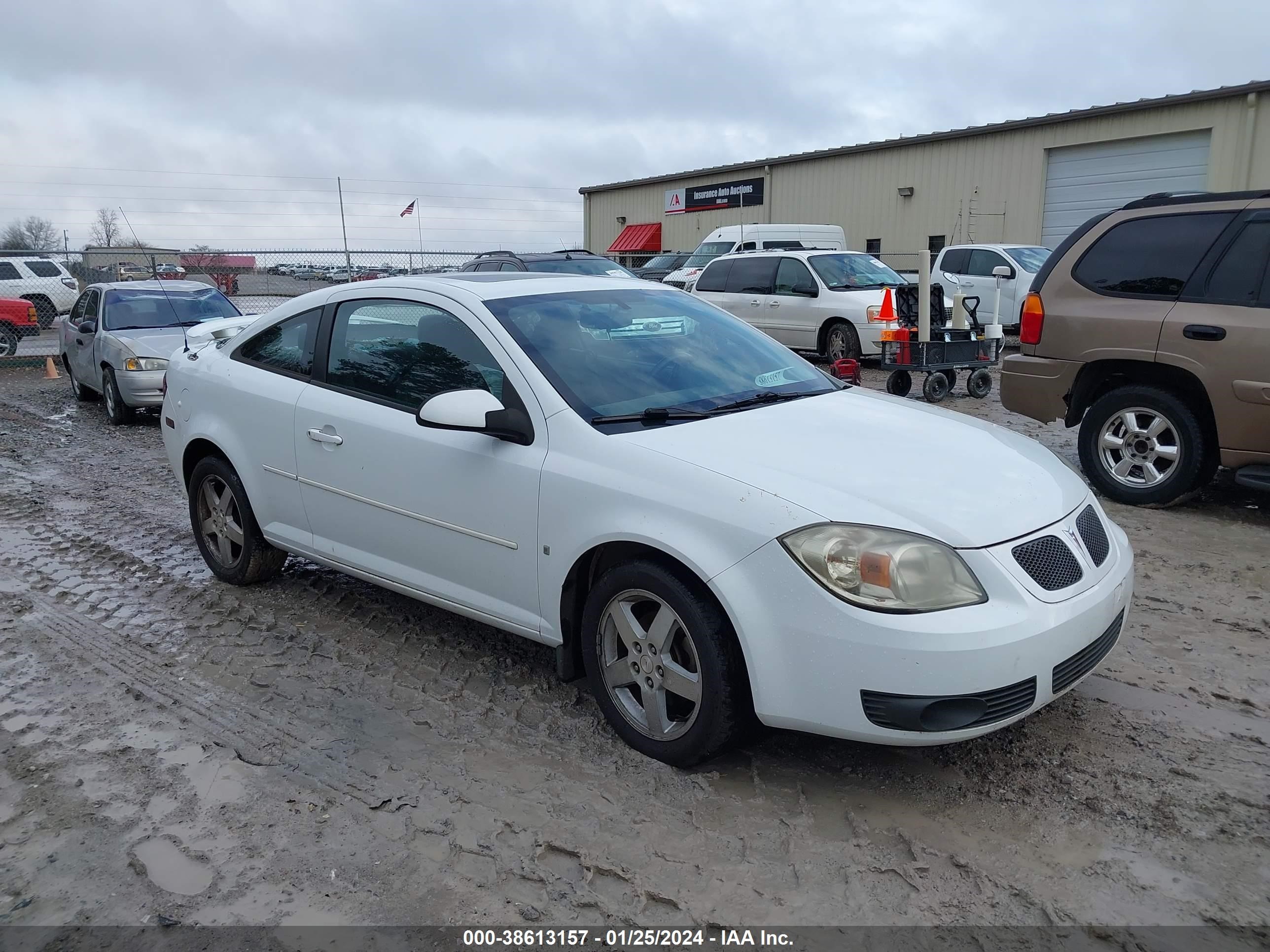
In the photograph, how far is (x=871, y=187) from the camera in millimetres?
29719

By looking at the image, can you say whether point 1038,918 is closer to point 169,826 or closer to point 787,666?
point 787,666

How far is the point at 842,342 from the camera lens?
573 inches

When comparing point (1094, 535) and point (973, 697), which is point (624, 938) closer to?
point (973, 697)

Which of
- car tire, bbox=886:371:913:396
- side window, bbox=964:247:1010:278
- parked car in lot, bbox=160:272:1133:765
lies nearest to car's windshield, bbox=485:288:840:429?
parked car in lot, bbox=160:272:1133:765

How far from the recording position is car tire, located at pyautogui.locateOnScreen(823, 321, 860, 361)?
563 inches

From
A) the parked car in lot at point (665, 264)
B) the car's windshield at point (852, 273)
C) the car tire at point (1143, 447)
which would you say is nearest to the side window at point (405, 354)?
the car tire at point (1143, 447)

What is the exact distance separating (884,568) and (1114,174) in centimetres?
2442

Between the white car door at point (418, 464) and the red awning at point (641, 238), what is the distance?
114 feet

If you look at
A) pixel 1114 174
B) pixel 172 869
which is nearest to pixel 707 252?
pixel 1114 174

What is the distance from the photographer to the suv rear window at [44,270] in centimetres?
2244

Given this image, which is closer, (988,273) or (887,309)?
(887,309)

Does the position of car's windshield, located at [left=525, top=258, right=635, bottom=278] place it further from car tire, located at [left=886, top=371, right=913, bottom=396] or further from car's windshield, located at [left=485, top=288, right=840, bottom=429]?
car's windshield, located at [left=485, top=288, right=840, bottom=429]

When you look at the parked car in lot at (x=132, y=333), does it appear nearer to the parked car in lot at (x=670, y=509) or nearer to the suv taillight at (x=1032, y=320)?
the parked car in lot at (x=670, y=509)

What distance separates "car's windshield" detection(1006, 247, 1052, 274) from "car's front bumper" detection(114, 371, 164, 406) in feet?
45.0
